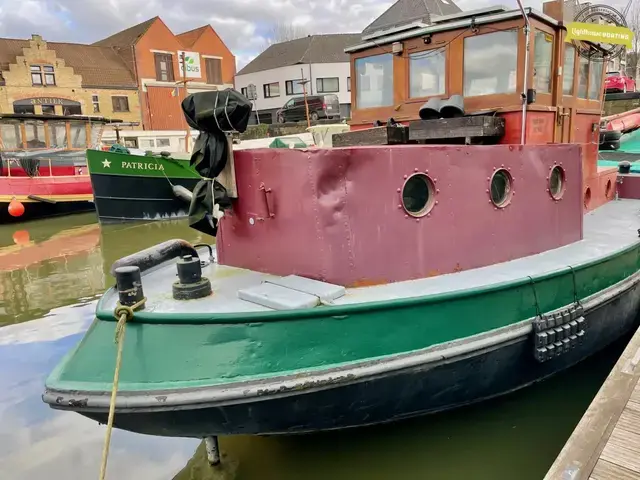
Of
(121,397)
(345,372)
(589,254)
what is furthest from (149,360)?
(589,254)

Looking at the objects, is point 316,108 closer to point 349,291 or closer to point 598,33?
point 598,33

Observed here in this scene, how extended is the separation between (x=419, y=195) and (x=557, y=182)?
68.1 inches

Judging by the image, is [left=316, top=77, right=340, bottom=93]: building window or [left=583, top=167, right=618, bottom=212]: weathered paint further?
[left=316, top=77, right=340, bottom=93]: building window

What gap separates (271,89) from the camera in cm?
4116

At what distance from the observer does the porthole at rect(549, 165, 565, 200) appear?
4.69 m

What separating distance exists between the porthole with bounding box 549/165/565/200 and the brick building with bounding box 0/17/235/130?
26974 millimetres

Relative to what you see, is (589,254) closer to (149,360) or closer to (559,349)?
(559,349)

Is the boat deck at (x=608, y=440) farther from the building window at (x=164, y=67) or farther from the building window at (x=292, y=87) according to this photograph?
the building window at (x=292, y=87)

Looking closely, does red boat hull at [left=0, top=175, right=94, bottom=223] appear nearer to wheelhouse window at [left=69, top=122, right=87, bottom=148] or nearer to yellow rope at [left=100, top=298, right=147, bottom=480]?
wheelhouse window at [left=69, top=122, right=87, bottom=148]

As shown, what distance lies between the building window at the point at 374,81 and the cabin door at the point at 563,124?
1.69 m

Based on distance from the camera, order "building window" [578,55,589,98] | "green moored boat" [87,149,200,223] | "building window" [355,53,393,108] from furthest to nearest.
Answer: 1. "green moored boat" [87,149,200,223]
2. "building window" [578,55,589,98]
3. "building window" [355,53,393,108]

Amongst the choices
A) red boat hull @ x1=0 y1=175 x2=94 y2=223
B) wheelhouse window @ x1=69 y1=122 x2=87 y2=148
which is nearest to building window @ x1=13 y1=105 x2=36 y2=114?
wheelhouse window @ x1=69 y1=122 x2=87 y2=148

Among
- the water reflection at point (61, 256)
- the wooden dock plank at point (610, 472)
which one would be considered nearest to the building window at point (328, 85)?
the water reflection at point (61, 256)

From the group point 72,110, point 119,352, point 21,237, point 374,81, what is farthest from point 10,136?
point 119,352
